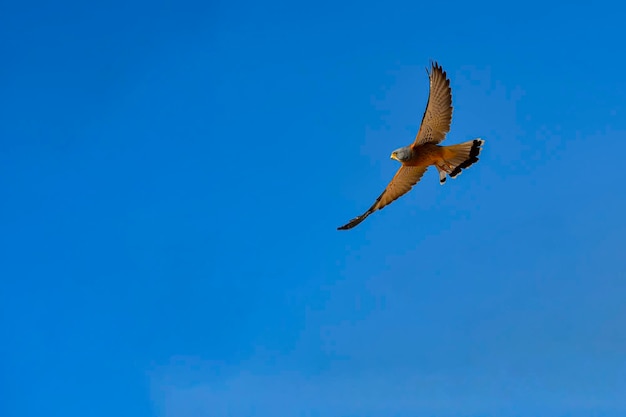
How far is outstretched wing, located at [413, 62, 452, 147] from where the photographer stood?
18438mm

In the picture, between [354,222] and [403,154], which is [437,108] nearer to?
[403,154]

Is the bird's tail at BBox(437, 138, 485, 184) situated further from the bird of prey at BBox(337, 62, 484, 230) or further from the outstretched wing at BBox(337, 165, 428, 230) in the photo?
the outstretched wing at BBox(337, 165, 428, 230)

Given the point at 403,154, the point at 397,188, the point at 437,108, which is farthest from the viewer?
the point at 397,188

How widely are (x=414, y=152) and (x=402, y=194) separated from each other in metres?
2.97

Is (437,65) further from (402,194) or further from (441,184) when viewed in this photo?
(402,194)

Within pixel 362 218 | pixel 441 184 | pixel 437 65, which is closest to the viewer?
pixel 437 65

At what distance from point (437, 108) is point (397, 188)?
4174mm

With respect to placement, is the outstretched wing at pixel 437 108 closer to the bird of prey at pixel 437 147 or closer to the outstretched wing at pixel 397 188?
the bird of prey at pixel 437 147

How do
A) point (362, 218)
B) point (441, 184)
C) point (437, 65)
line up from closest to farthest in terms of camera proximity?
point (437, 65) < point (441, 184) < point (362, 218)

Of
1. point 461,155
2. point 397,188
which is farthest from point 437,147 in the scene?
point 397,188

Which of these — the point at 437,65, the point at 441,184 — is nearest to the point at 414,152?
the point at 441,184

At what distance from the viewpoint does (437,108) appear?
18.8 metres

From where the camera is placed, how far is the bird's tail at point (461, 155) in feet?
63.0

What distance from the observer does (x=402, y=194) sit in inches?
881
